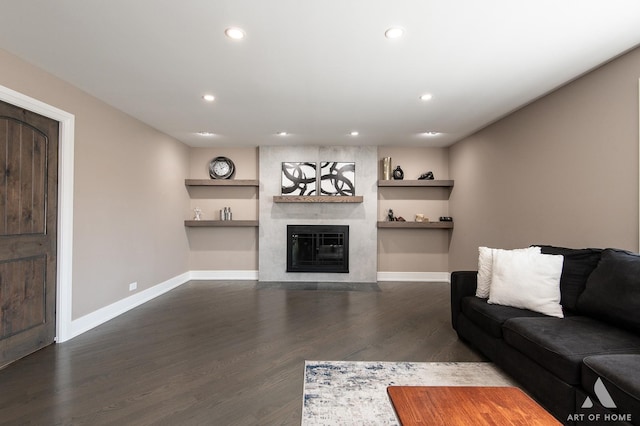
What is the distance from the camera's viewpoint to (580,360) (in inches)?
70.1

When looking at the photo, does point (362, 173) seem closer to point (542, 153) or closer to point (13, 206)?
point (542, 153)

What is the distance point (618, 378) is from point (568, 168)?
225cm

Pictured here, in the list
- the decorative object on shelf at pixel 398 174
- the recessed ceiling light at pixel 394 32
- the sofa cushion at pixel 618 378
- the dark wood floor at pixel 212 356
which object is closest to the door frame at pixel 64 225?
the dark wood floor at pixel 212 356

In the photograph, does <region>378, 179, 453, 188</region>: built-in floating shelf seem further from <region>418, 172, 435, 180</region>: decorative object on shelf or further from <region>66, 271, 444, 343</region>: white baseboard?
<region>66, 271, 444, 343</region>: white baseboard

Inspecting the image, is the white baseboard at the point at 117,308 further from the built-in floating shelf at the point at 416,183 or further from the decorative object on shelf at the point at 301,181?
the built-in floating shelf at the point at 416,183

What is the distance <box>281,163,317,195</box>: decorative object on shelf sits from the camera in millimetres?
5973

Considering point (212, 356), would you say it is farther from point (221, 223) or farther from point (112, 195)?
point (221, 223)

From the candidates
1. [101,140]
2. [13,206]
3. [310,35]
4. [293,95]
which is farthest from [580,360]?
[101,140]

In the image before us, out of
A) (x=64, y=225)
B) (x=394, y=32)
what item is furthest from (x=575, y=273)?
(x=64, y=225)

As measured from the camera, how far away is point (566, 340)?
78.0 inches

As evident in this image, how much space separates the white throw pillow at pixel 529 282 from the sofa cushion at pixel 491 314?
7 cm

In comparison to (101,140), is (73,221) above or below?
below

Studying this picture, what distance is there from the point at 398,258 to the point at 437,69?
3956 millimetres

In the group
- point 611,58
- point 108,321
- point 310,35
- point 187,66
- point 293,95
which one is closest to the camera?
point 310,35
